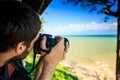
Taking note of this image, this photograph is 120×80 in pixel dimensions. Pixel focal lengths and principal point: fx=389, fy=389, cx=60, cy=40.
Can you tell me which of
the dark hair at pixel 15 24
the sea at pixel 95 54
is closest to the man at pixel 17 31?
the dark hair at pixel 15 24

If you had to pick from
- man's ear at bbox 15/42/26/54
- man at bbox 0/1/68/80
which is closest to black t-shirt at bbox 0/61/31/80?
man at bbox 0/1/68/80

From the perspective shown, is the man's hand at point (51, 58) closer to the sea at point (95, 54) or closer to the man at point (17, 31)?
the man at point (17, 31)

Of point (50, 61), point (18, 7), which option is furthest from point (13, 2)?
point (50, 61)

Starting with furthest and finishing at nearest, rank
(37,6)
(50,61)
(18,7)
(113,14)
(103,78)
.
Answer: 1. (103,78)
2. (113,14)
3. (37,6)
4. (50,61)
5. (18,7)

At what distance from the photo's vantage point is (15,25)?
59.2 inches

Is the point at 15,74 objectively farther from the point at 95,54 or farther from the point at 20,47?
the point at 95,54

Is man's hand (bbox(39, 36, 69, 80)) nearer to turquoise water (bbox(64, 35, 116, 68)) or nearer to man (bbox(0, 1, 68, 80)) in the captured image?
man (bbox(0, 1, 68, 80))

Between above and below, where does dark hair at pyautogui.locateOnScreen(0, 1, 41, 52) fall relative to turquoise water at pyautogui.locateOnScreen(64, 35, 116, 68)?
above

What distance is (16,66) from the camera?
1777mm

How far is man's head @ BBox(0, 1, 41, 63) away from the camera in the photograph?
1.50 metres

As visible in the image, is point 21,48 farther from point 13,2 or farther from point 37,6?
point 37,6

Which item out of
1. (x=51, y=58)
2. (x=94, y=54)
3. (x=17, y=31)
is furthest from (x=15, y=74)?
(x=94, y=54)

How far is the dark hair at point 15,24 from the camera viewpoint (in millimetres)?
1498

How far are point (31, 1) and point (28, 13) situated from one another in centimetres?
164
